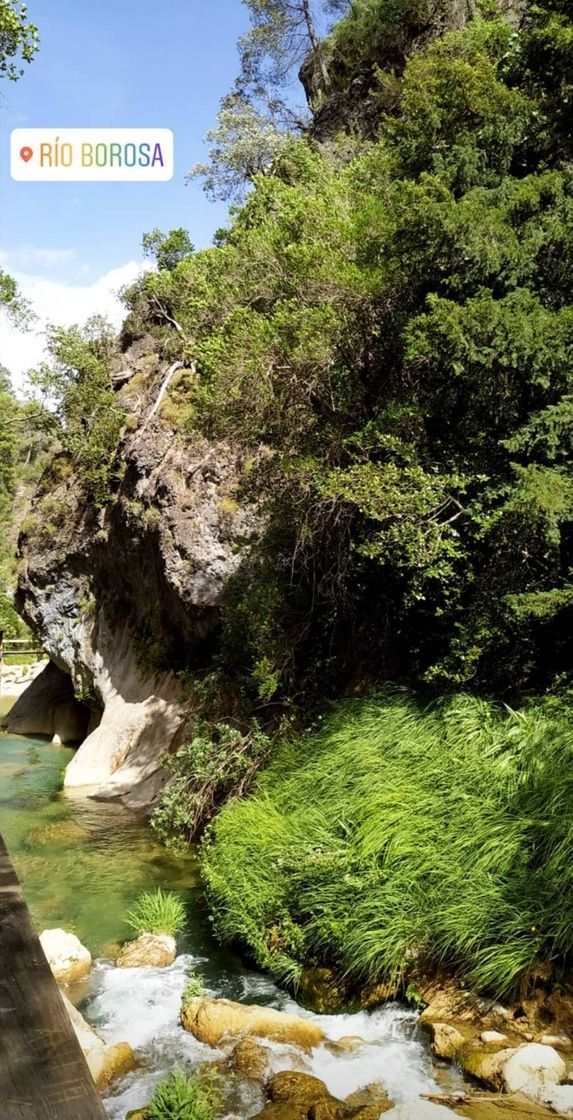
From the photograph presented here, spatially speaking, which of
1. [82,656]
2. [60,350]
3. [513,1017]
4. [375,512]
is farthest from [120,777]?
[60,350]

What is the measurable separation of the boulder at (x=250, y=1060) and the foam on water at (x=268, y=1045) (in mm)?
76

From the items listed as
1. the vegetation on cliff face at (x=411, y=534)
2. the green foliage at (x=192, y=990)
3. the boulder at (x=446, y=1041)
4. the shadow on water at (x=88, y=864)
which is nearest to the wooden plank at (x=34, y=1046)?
the boulder at (x=446, y=1041)

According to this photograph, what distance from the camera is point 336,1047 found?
6.19m

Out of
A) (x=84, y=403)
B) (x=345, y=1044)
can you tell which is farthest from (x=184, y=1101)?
(x=84, y=403)

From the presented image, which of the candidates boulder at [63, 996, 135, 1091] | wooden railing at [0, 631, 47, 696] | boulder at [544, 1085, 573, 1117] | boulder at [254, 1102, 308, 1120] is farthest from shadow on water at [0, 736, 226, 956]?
wooden railing at [0, 631, 47, 696]

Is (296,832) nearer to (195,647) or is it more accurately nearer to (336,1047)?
(336,1047)

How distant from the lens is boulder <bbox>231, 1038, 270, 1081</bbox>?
5.85m

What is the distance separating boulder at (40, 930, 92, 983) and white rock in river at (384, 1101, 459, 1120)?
340cm

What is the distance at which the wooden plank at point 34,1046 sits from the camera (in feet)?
3.20

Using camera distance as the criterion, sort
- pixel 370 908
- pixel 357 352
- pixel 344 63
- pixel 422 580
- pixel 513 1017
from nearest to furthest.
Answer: pixel 513 1017 < pixel 370 908 < pixel 422 580 < pixel 357 352 < pixel 344 63

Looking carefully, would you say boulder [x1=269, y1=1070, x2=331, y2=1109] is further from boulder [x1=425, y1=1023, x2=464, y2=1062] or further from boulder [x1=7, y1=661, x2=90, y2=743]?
boulder [x1=7, y1=661, x2=90, y2=743]

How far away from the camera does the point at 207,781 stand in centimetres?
1079

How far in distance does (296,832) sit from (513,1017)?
9.28ft

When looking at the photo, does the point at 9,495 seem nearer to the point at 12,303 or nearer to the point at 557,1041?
the point at 12,303
